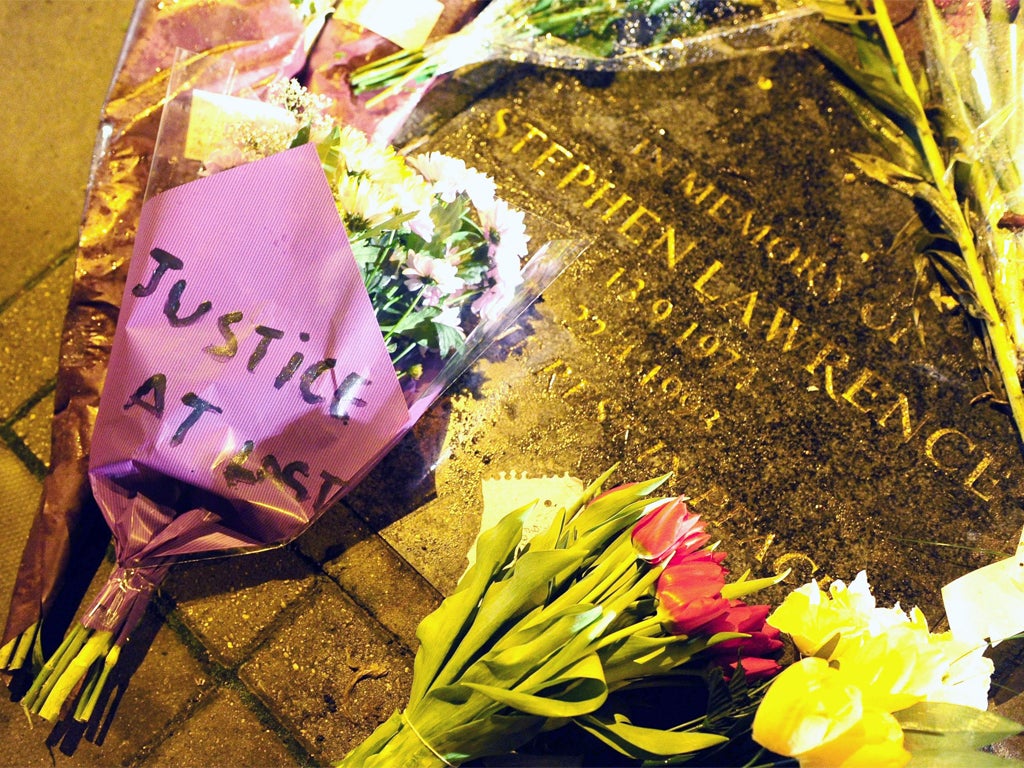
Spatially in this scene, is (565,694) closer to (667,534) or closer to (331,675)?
(667,534)

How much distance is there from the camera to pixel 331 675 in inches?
76.6

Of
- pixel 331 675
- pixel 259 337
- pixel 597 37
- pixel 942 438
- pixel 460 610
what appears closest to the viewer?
pixel 460 610

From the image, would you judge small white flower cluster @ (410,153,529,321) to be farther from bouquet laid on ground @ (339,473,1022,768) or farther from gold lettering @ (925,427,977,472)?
gold lettering @ (925,427,977,472)

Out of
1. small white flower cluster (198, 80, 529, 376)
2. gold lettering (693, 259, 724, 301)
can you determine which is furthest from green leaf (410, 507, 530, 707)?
gold lettering (693, 259, 724, 301)

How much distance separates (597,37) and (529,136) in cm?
41

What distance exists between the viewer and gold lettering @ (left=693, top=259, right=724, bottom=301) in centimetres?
232

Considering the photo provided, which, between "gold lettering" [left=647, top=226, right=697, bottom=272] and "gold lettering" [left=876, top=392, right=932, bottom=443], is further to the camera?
"gold lettering" [left=647, top=226, right=697, bottom=272]

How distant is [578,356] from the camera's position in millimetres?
2246

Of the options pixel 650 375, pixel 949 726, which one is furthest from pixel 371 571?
pixel 949 726

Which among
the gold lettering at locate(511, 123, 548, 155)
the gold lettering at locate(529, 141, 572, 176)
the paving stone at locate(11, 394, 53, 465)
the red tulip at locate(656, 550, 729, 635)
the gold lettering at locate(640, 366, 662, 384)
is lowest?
the paving stone at locate(11, 394, 53, 465)

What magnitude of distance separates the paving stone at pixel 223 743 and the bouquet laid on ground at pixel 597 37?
1674 mm

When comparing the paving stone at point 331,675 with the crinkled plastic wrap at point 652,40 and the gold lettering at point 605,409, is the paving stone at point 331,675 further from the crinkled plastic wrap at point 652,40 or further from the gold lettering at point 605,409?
the crinkled plastic wrap at point 652,40

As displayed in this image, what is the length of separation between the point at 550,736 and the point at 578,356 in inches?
39.5

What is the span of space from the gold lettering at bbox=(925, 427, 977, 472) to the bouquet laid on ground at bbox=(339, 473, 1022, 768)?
845 millimetres
